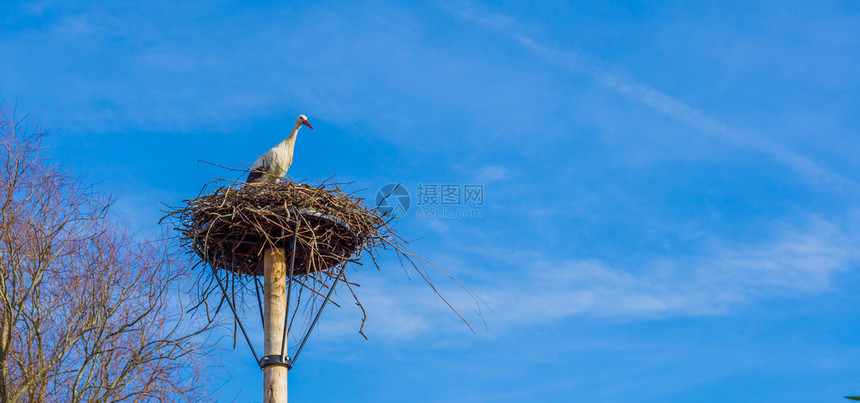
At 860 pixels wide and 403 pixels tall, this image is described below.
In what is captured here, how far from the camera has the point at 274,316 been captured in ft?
28.4

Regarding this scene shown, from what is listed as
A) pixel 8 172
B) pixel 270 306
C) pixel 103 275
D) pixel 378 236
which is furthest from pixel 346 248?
pixel 8 172

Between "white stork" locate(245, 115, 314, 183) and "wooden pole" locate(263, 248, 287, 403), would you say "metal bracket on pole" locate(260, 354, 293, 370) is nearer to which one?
"wooden pole" locate(263, 248, 287, 403)

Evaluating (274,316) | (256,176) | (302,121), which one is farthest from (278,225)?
(302,121)

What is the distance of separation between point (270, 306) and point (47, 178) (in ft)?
18.4

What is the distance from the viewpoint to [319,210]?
880 centimetres

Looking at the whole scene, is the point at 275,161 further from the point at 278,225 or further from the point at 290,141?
the point at 278,225

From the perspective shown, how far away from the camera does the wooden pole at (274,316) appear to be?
8211 mm

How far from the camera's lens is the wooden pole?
8211 mm

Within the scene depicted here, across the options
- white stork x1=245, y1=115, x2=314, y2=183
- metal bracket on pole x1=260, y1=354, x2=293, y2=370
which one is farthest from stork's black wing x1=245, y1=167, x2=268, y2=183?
metal bracket on pole x1=260, y1=354, x2=293, y2=370

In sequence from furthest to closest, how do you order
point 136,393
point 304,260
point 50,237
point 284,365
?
point 50,237 < point 136,393 < point 304,260 < point 284,365

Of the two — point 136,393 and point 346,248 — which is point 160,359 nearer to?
point 136,393

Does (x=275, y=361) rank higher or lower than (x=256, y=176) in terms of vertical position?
lower

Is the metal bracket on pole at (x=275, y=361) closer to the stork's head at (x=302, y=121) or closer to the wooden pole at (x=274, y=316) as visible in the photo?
the wooden pole at (x=274, y=316)

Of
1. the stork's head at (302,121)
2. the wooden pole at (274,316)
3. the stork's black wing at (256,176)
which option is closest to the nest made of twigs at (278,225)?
the wooden pole at (274,316)
